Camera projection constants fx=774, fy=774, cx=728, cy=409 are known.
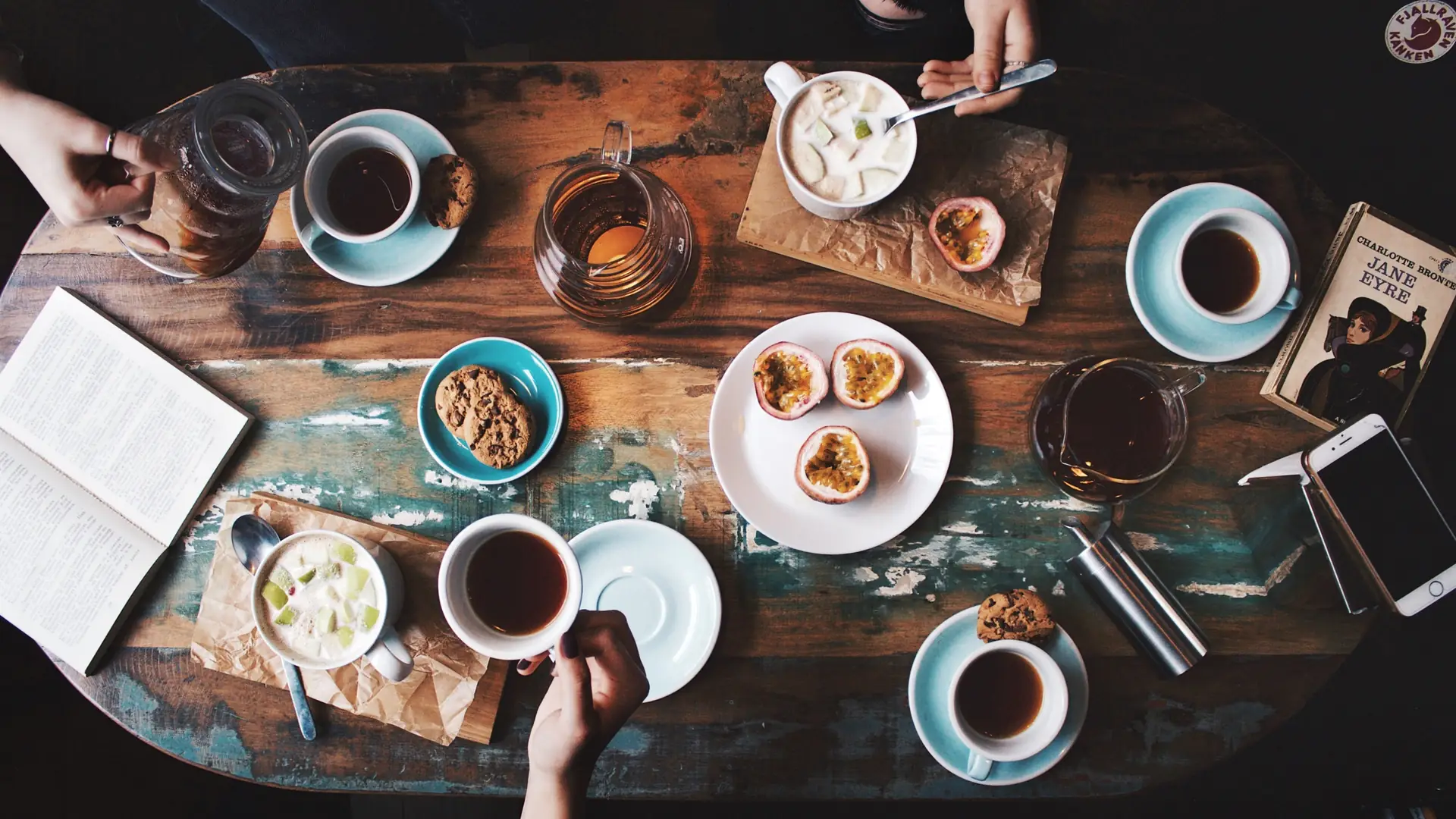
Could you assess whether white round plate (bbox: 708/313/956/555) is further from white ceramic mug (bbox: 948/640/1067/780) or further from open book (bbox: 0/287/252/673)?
open book (bbox: 0/287/252/673)

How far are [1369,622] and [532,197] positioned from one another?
201cm

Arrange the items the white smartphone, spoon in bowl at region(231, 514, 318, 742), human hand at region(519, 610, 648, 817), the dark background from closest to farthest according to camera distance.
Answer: human hand at region(519, 610, 648, 817), the white smartphone, spoon in bowl at region(231, 514, 318, 742), the dark background

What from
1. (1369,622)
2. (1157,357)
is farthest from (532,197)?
(1369,622)

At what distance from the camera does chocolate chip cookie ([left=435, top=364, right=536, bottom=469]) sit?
1600 mm

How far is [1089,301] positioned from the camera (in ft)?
5.58

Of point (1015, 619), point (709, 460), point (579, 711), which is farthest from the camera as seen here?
point (709, 460)

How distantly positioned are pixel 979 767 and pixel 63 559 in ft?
6.54

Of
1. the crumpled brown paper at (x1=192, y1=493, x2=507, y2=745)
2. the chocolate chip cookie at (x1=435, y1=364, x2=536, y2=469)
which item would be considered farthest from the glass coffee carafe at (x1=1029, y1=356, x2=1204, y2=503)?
the crumpled brown paper at (x1=192, y1=493, x2=507, y2=745)

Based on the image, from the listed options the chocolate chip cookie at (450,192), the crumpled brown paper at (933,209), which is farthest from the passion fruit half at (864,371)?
the chocolate chip cookie at (450,192)

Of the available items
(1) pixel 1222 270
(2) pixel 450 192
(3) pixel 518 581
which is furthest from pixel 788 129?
(3) pixel 518 581

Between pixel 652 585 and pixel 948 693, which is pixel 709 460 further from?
pixel 948 693

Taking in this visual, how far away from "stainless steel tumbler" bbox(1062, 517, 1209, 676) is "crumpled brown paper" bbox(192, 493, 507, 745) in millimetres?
1251

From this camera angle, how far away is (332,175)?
5.45ft

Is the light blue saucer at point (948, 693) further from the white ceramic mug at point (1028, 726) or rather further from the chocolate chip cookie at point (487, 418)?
the chocolate chip cookie at point (487, 418)
